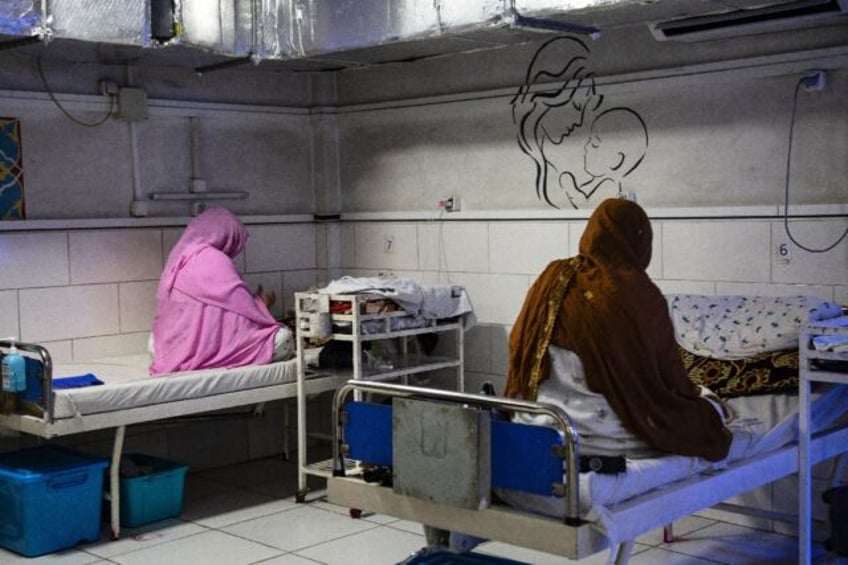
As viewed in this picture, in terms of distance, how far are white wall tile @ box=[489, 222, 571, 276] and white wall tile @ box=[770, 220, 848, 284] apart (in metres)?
1.18

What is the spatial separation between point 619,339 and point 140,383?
2524 millimetres

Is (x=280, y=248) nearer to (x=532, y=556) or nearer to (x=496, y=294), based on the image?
(x=496, y=294)

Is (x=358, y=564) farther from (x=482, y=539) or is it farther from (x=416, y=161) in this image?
(x=416, y=161)

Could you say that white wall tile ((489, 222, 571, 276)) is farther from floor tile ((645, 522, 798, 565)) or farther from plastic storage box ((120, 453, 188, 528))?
plastic storage box ((120, 453, 188, 528))

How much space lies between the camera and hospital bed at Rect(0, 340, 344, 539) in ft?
16.1

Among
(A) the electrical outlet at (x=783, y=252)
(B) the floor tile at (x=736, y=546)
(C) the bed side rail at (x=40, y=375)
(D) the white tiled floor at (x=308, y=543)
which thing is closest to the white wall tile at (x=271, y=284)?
(D) the white tiled floor at (x=308, y=543)

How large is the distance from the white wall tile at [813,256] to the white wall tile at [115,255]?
3.43 meters

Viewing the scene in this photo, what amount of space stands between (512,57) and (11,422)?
3226 mm

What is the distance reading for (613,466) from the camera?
3426 mm

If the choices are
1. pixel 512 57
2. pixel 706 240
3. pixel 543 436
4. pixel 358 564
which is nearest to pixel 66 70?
pixel 512 57

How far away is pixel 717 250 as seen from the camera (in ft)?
17.2

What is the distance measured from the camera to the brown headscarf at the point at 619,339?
3.64 m

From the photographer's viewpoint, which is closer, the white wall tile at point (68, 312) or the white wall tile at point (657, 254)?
the white wall tile at point (657, 254)

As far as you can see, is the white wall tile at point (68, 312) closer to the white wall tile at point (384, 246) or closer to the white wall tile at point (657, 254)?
the white wall tile at point (384, 246)
